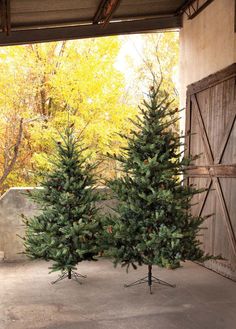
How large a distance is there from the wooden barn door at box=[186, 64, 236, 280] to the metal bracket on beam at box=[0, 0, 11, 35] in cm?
379

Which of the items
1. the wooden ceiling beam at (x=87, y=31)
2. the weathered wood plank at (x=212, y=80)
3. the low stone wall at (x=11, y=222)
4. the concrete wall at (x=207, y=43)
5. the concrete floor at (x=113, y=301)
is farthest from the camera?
the wooden ceiling beam at (x=87, y=31)

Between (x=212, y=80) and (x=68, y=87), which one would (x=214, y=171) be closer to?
A: (x=212, y=80)

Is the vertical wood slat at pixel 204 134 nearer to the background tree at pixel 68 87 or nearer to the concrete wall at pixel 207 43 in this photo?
the concrete wall at pixel 207 43

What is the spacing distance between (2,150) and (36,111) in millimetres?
2218

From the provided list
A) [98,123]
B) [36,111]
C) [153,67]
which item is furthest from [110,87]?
[153,67]

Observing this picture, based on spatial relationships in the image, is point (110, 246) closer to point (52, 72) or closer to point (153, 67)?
point (52, 72)

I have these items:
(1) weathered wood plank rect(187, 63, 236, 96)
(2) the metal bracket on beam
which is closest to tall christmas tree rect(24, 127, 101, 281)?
(2) the metal bracket on beam

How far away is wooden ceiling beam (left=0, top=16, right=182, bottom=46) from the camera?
27.0 ft

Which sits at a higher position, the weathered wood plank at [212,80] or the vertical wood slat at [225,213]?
the weathered wood plank at [212,80]

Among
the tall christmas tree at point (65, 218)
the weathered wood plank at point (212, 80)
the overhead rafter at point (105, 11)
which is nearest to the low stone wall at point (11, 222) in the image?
the tall christmas tree at point (65, 218)

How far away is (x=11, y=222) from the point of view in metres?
7.66

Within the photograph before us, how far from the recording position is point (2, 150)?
52.3 ft

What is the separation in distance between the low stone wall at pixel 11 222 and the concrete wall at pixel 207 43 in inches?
141

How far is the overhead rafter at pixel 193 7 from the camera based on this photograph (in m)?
7.70
